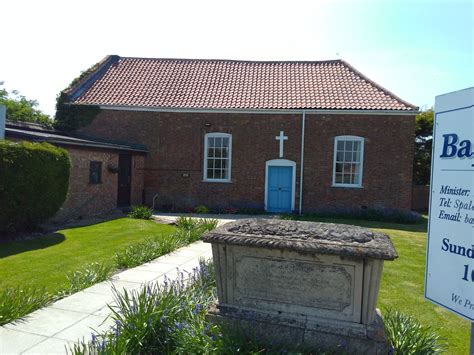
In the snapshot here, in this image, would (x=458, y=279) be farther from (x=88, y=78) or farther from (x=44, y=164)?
(x=88, y=78)

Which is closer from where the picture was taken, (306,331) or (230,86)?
(306,331)

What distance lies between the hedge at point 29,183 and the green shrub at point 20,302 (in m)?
4.66

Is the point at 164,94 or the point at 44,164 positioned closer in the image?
the point at 44,164

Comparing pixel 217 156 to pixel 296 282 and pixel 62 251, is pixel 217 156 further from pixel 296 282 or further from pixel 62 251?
pixel 296 282

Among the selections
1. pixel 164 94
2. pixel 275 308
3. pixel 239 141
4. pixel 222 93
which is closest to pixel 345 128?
pixel 239 141

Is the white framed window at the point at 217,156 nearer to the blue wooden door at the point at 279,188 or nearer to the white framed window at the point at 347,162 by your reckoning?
the blue wooden door at the point at 279,188

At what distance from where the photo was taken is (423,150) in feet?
79.3

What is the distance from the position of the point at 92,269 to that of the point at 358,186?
12611mm

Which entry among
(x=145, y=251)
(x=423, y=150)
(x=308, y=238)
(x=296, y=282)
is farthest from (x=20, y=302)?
(x=423, y=150)

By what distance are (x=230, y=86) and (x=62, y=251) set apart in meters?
12.7

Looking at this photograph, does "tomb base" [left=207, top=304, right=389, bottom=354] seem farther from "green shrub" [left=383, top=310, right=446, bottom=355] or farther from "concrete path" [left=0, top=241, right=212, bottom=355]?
"concrete path" [left=0, top=241, right=212, bottom=355]

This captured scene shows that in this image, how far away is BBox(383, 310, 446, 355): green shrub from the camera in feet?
12.9

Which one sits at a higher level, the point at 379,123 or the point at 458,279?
the point at 379,123

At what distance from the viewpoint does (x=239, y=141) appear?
675 inches
